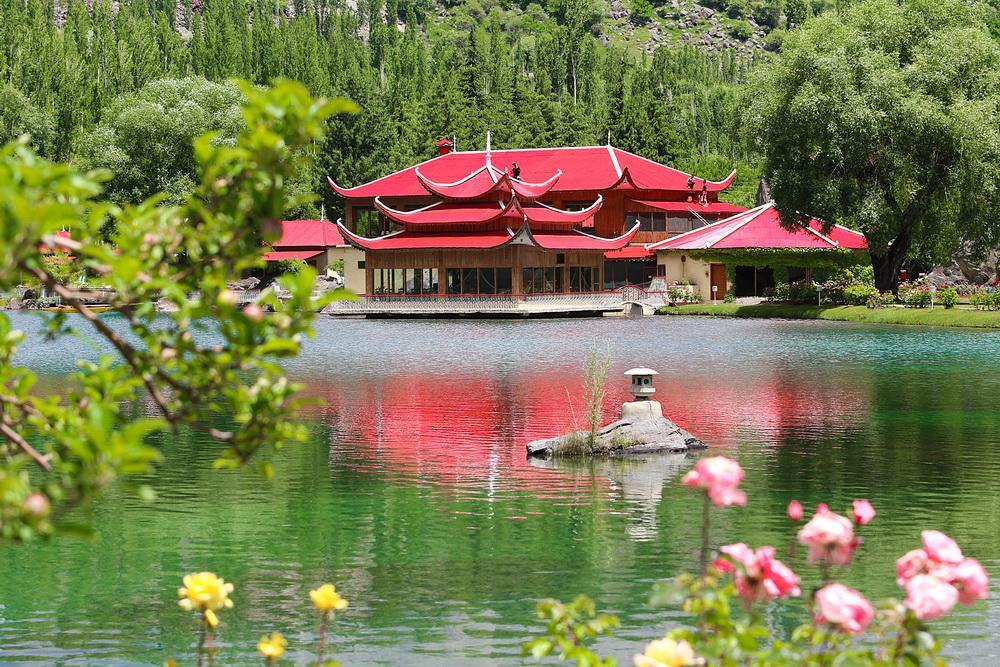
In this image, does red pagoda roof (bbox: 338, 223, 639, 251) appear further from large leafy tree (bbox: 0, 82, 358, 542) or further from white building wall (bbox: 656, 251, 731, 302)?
large leafy tree (bbox: 0, 82, 358, 542)

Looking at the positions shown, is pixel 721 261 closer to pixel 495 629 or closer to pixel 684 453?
pixel 684 453

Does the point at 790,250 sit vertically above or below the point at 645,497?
below

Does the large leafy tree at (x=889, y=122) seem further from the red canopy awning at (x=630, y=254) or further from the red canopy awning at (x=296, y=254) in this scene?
the red canopy awning at (x=296, y=254)

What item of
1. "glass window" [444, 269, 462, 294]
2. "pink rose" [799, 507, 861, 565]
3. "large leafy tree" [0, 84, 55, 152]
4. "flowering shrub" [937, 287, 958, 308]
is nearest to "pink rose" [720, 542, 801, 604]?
"pink rose" [799, 507, 861, 565]

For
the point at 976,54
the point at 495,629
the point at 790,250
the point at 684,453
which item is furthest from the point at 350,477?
the point at 790,250

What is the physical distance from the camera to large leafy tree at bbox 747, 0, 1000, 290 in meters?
47.6

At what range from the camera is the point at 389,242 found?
62938 mm

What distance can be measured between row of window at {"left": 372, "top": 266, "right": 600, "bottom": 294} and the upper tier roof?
835cm

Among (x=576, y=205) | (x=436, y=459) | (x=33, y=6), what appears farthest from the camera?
(x=33, y=6)

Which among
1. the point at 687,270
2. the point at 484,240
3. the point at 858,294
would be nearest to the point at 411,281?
the point at 484,240

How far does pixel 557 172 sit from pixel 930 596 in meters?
69.1

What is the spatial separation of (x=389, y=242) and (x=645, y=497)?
48.5 m

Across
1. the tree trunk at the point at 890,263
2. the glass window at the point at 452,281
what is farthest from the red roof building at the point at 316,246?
the tree trunk at the point at 890,263

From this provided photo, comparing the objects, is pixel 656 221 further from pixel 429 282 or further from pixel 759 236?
pixel 429 282
